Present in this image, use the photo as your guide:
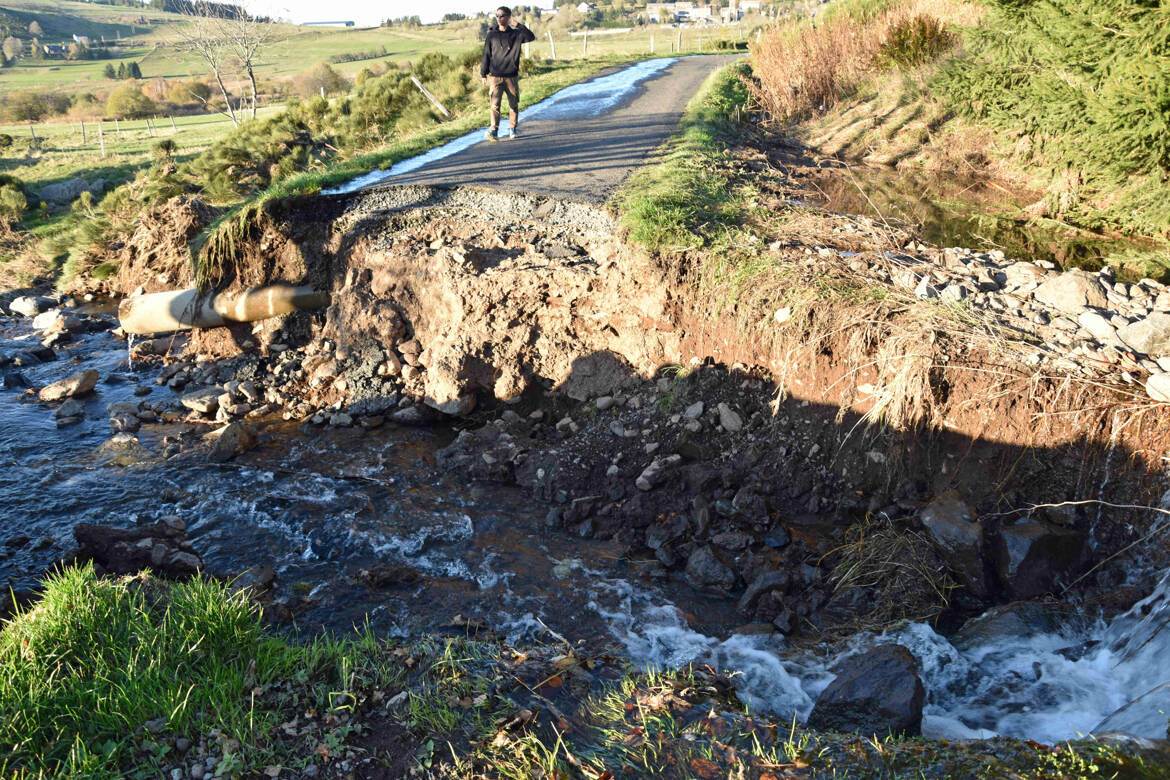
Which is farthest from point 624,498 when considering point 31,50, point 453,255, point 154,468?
point 31,50

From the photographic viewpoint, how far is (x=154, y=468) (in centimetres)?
678

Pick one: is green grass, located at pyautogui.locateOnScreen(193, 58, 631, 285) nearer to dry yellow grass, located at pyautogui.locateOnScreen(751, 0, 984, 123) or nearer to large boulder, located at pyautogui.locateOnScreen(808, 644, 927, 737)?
dry yellow grass, located at pyautogui.locateOnScreen(751, 0, 984, 123)

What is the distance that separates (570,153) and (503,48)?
1895 mm

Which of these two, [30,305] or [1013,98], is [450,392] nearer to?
[1013,98]

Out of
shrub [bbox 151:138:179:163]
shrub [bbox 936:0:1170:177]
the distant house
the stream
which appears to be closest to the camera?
the stream

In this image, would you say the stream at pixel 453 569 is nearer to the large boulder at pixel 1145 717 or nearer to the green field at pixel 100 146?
the large boulder at pixel 1145 717

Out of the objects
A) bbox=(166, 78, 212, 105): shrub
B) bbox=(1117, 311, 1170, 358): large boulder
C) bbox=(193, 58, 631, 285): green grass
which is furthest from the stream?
bbox=(166, 78, 212, 105): shrub

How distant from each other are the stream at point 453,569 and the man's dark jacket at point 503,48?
6.23 m

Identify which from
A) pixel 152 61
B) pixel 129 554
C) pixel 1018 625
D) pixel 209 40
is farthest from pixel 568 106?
pixel 152 61

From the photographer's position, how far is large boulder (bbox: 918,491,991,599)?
16.0 ft

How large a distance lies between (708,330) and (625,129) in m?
6.72

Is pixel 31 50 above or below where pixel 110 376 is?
above

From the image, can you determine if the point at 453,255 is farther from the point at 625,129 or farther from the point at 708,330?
the point at 625,129

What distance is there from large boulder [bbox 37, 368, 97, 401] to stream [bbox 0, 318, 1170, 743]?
18 centimetres
